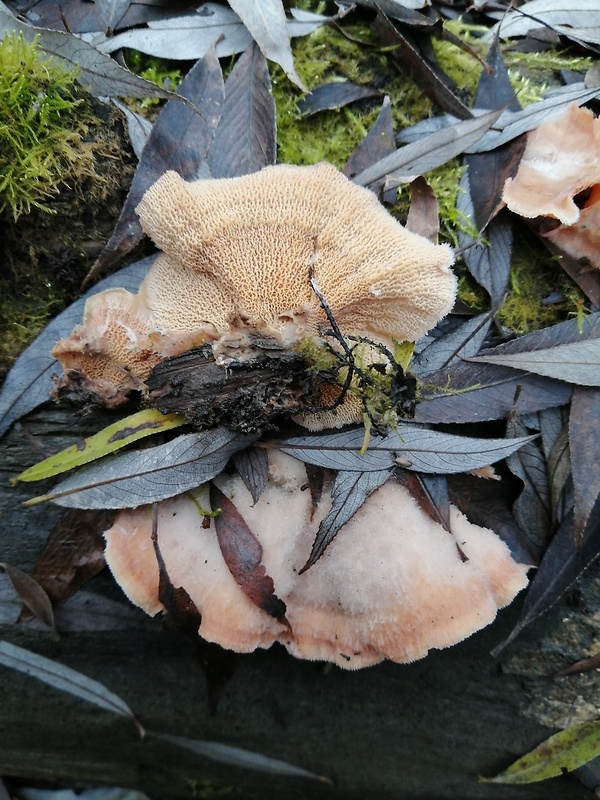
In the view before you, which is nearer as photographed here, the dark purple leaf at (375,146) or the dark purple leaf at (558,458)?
the dark purple leaf at (558,458)

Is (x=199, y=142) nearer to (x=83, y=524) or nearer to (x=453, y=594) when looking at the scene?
(x=83, y=524)

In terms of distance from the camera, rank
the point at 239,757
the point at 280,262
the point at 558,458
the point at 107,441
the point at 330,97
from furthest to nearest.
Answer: the point at 239,757 → the point at 330,97 → the point at 558,458 → the point at 107,441 → the point at 280,262

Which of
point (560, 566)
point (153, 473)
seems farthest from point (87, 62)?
point (560, 566)

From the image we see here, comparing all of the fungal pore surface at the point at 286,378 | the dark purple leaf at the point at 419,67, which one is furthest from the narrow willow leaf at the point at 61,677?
the dark purple leaf at the point at 419,67

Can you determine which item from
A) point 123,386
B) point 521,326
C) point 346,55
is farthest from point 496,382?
point 346,55

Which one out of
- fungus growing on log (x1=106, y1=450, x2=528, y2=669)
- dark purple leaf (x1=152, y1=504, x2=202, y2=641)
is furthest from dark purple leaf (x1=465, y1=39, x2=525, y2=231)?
dark purple leaf (x1=152, y1=504, x2=202, y2=641)

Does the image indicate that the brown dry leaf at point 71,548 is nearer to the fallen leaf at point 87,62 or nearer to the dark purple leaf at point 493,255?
the fallen leaf at point 87,62

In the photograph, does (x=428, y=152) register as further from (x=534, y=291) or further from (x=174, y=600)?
(x=174, y=600)
